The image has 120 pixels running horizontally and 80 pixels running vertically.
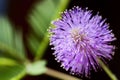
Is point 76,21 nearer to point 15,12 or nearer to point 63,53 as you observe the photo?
point 63,53

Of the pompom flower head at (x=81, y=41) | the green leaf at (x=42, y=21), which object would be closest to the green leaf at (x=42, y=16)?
the green leaf at (x=42, y=21)

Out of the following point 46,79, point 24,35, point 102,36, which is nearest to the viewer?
point 102,36

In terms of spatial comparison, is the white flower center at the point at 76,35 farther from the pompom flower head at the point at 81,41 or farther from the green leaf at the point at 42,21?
the green leaf at the point at 42,21

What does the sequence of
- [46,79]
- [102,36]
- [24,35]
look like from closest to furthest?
[102,36], [46,79], [24,35]

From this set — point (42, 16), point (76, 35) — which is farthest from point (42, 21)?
point (76, 35)

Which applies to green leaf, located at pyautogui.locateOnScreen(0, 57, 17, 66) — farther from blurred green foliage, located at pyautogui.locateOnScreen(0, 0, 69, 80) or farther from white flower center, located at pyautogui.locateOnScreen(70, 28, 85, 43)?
white flower center, located at pyautogui.locateOnScreen(70, 28, 85, 43)

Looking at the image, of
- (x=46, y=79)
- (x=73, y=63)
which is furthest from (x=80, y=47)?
(x=46, y=79)

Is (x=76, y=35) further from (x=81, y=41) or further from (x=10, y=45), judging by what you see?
(x=10, y=45)

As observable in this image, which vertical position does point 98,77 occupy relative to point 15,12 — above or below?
below

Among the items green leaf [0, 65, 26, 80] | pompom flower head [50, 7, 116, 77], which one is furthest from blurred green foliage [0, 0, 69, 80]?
pompom flower head [50, 7, 116, 77]
